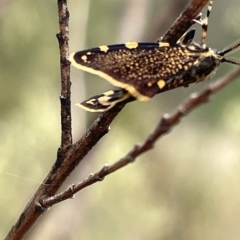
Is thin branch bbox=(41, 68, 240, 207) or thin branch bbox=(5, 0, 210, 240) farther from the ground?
thin branch bbox=(41, 68, 240, 207)

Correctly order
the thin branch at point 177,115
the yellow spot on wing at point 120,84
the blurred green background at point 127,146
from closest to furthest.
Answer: the thin branch at point 177,115 → the yellow spot on wing at point 120,84 → the blurred green background at point 127,146

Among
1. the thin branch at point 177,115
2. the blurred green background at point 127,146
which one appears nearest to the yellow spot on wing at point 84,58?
the thin branch at point 177,115

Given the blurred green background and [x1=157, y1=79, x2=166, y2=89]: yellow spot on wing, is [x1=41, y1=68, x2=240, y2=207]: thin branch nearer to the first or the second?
[x1=157, y1=79, x2=166, y2=89]: yellow spot on wing

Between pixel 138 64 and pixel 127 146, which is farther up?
pixel 138 64

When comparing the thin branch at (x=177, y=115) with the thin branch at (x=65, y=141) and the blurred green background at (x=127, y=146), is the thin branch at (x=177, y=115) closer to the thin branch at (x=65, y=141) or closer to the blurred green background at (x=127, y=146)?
the thin branch at (x=65, y=141)

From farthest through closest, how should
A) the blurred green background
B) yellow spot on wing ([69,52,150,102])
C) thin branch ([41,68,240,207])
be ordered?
the blurred green background < yellow spot on wing ([69,52,150,102]) < thin branch ([41,68,240,207])

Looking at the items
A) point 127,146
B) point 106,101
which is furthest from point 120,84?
point 127,146

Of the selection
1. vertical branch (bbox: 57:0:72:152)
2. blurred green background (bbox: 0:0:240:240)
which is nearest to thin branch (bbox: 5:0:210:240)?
vertical branch (bbox: 57:0:72:152)

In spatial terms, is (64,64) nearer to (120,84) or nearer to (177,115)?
(120,84)
